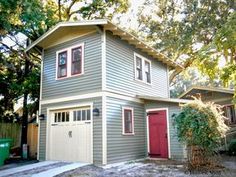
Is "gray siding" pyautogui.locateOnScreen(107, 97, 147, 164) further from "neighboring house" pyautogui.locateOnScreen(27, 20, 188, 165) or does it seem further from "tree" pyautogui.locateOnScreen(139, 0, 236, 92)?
"tree" pyautogui.locateOnScreen(139, 0, 236, 92)

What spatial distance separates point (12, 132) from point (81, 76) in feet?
21.5

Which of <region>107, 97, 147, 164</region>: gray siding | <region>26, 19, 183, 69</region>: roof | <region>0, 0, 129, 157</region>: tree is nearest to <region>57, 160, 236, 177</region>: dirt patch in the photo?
<region>107, 97, 147, 164</region>: gray siding

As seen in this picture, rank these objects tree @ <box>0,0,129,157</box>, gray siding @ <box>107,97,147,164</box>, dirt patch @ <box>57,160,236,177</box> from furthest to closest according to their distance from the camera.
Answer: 1. tree @ <box>0,0,129,157</box>
2. gray siding @ <box>107,97,147,164</box>
3. dirt patch @ <box>57,160,236,177</box>

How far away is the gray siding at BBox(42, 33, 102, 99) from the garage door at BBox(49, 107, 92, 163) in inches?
33.9

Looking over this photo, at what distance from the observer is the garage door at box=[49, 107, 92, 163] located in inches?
403

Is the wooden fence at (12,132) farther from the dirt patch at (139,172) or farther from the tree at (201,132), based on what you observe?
the tree at (201,132)

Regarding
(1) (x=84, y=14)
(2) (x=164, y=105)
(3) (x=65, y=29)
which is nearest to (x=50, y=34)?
(3) (x=65, y=29)

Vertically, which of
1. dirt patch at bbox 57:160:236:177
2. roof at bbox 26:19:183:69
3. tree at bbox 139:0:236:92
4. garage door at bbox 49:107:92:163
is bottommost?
dirt patch at bbox 57:160:236:177

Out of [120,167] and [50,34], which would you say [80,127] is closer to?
[120,167]

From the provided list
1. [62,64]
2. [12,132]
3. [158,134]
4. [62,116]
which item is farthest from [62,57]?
[12,132]

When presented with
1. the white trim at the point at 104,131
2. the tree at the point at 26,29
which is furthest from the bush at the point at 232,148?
the tree at the point at 26,29

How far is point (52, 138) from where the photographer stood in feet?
37.8

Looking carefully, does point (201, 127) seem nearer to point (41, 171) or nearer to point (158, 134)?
point (158, 134)

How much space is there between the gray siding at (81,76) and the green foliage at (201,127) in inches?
139
